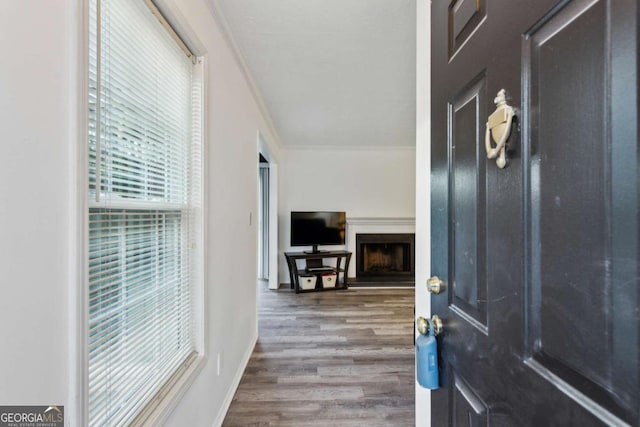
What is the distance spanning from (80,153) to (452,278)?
1.05m

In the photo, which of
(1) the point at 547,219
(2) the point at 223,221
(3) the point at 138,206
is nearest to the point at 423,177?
(1) the point at 547,219

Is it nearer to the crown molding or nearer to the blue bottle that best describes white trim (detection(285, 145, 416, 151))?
the crown molding

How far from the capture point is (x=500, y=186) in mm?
572

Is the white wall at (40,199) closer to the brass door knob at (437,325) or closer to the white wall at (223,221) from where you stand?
the white wall at (223,221)

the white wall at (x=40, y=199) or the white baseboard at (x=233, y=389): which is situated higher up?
the white wall at (x=40, y=199)

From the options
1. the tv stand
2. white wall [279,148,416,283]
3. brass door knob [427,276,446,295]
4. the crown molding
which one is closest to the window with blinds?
the crown molding

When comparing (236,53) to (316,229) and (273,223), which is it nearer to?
(273,223)

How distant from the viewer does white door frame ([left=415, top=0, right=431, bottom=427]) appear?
1.15m

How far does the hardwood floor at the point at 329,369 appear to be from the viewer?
1773mm

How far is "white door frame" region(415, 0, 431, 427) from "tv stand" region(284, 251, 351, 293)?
331 centimetres

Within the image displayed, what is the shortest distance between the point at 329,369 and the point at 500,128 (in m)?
2.28

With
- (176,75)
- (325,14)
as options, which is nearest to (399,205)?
(325,14)

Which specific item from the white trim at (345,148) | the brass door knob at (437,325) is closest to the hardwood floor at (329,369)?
the brass door knob at (437,325)

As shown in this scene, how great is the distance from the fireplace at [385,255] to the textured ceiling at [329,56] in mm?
2104
